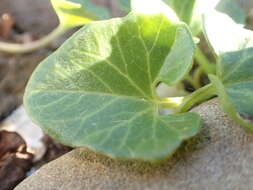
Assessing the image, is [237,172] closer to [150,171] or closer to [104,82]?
[150,171]

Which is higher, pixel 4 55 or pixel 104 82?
pixel 104 82

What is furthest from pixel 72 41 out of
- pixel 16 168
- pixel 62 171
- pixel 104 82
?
pixel 16 168

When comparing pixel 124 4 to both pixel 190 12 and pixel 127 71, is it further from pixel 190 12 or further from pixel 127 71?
pixel 127 71

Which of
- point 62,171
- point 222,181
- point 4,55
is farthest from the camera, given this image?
point 4,55

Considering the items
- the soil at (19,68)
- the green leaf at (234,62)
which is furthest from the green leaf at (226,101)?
the soil at (19,68)

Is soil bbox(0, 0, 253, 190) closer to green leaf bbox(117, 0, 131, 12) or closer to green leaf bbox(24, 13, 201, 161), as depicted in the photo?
green leaf bbox(24, 13, 201, 161)

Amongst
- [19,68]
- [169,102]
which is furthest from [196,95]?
A: [19,68]
